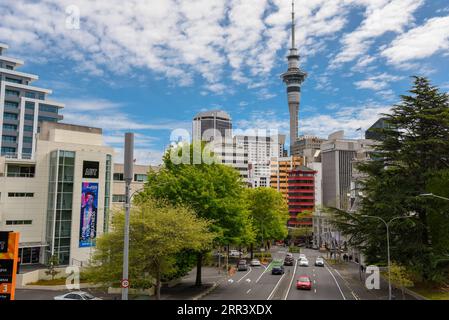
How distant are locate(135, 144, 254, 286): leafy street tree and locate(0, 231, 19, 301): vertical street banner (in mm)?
17986

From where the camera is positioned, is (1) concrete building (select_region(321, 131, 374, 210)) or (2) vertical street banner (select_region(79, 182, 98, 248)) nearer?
(2) vertical street banner (select_region(79, 182, 98, 248))

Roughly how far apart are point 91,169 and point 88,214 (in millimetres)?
5521

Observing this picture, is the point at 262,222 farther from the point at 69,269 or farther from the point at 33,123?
the point at 33,123

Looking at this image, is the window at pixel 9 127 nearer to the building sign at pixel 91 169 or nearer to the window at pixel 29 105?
the window at pixel 29 105

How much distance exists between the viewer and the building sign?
4841 centimetres

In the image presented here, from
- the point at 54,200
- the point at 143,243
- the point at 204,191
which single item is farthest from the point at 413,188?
the point at 54,200

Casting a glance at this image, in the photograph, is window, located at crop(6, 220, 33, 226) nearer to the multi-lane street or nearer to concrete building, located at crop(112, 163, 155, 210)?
concrete building, located at crop(112, 163, 155, 210)

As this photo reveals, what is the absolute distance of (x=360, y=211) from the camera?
4131cm

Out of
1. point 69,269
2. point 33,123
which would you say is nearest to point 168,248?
point 69,269

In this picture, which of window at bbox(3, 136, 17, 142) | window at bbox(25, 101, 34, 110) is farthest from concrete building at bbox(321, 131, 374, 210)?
window at bbox(3, 136, 17, 142)

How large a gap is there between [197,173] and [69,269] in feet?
63.4

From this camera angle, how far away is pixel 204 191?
117 ft

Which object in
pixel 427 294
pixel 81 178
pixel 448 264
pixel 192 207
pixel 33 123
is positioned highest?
pixel 33 123

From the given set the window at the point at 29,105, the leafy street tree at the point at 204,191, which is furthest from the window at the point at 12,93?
the leafy street tree at the point at 204,191
